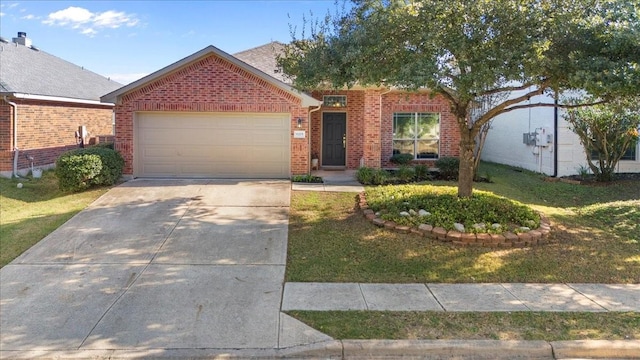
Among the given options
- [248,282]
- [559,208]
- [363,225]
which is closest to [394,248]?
[363,225]

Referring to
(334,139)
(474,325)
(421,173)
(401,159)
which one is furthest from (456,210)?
(334,139)

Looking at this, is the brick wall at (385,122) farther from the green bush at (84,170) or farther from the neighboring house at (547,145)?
the green bush at (84,170)

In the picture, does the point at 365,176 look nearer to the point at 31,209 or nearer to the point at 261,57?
the point at 261,57

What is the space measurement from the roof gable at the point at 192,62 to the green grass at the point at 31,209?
10.3 feet

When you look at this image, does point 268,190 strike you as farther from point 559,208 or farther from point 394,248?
point 559,208

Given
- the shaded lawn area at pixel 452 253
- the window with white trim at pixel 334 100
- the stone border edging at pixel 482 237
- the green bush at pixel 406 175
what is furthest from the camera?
the window with white trim at pixel 334 100

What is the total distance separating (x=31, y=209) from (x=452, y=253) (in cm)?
952

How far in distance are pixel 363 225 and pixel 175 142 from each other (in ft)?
25.3

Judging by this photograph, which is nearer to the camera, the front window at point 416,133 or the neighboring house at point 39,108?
the neighboring house at point 39,108

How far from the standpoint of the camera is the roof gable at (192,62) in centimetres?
1331

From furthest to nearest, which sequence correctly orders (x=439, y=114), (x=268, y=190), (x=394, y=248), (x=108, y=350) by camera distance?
(x=439, y=114), (x=268, y=190), (x=394, y=248), (x=108, y=350)

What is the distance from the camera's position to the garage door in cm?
1399

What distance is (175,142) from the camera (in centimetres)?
1402

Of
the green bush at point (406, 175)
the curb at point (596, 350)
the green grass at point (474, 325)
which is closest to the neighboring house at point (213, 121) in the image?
the green bush at point (406, 175)
